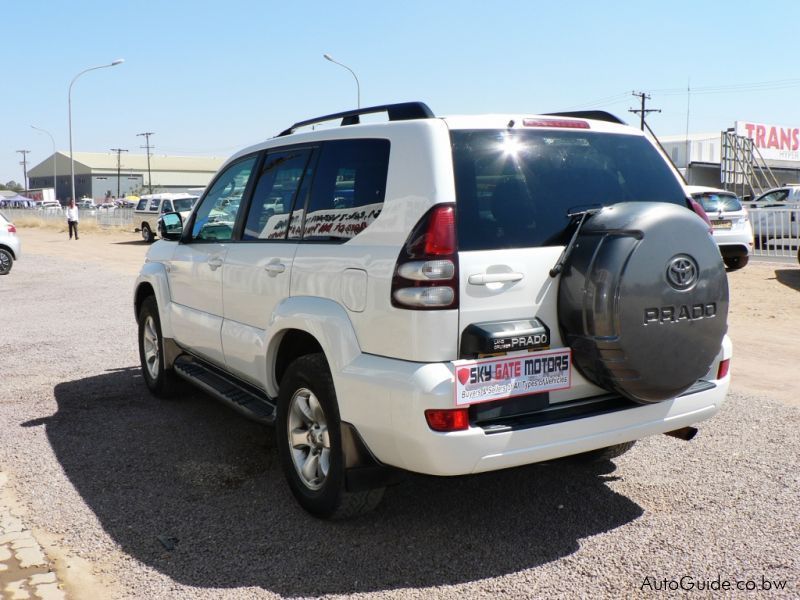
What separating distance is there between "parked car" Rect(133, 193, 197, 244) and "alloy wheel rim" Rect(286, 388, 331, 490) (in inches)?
1003

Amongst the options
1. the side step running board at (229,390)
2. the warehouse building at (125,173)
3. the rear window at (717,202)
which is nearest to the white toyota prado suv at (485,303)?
the side step running board at (229,390)

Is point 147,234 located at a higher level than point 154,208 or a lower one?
lower

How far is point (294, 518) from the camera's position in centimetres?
405

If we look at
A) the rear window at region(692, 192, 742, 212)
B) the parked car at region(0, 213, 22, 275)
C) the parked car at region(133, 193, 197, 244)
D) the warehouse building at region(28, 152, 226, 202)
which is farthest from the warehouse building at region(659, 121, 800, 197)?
the warehouse building at region(28, 152, 226, 202)

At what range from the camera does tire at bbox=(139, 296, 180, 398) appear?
6223 millimetres

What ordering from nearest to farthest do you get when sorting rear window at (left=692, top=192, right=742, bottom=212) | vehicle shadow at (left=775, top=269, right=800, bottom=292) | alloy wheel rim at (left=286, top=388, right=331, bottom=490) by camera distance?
alloy wheel rim at (left=286, top=388, right=331, bottom=490) → vehicle shadow at (left=775, top=269, right=800, bottom=292) → rear window at (left=692, top=192, right=742, bottom=212)

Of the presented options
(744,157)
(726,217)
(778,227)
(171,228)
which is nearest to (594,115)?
(171,228)

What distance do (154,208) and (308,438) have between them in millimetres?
30651

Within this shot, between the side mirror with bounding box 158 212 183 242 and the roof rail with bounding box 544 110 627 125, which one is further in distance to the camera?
the side mirror with bounding box 158 212 183 242

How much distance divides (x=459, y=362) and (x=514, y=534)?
42.7 inches

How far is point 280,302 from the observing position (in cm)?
421

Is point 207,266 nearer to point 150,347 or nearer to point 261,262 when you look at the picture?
point 261,262

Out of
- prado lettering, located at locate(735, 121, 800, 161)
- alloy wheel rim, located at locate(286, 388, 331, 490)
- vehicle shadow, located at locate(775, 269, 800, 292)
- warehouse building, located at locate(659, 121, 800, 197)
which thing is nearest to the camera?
alloy wheel rim, located at locate(286, 388, 331, 490)

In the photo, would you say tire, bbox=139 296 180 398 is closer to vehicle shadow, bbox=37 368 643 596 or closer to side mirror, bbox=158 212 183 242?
side mirror, bbox=158 212 183 242
